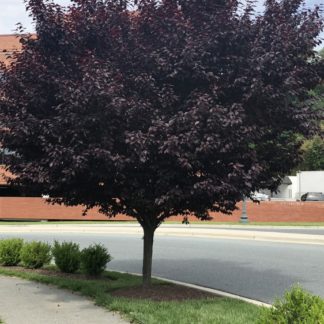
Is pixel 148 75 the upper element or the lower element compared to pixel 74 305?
upper

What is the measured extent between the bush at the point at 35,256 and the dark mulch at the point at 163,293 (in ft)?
10.3

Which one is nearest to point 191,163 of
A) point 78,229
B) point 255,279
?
point 255,279

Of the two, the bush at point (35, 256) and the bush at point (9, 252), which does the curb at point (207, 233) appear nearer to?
the bush at point (35, 256)

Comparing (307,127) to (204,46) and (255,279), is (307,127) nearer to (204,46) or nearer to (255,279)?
(204,46)

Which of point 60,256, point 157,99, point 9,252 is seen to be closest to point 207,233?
point 9,252

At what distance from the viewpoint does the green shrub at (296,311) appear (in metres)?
4.71

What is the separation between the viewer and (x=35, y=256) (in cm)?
1153

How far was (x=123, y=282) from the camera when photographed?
9727mm

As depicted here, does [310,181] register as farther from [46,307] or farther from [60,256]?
[46,307]

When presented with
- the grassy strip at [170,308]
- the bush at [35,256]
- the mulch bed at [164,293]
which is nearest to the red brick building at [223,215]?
the bush at [35,256]

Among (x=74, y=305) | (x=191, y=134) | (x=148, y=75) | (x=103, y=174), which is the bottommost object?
(x=74, y=305)

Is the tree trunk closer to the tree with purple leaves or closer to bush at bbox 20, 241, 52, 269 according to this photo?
the tree with purple leaves

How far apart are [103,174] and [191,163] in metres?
1.17

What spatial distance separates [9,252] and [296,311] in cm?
838
